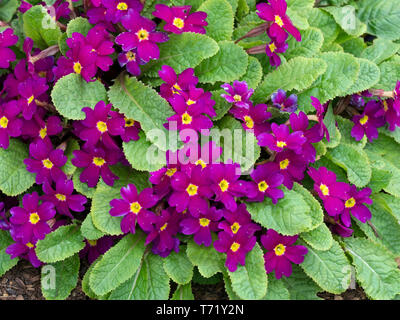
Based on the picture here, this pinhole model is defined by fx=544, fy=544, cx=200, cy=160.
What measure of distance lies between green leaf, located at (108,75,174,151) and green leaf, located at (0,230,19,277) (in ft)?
3.50

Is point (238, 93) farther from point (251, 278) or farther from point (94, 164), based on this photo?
point (251, 278)

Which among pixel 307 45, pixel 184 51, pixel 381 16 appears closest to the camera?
pixel 184 51

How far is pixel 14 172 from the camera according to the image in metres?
3.14

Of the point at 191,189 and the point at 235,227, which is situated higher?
the point at 191,189

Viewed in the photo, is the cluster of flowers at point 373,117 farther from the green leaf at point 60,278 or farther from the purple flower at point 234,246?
the green leaf at point 60,278

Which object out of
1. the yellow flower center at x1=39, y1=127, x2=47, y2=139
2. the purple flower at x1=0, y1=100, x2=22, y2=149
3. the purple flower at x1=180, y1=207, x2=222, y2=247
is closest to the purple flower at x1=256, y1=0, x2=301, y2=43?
the purple flower at x1=180, y1=207, x2=222, y2=247

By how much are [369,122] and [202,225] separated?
141cm

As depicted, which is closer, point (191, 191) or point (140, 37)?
point (191, 191)

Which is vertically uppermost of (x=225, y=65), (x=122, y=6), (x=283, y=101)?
(x=122, y=6)

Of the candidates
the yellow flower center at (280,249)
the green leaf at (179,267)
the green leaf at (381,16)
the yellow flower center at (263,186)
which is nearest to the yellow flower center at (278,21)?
the yellow flower center at (263,186)

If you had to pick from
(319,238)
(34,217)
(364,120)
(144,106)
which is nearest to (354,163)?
(364,120)

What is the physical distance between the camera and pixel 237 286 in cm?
301

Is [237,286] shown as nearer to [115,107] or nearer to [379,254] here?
[379,254]

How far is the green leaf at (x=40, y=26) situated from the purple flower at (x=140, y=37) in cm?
46
